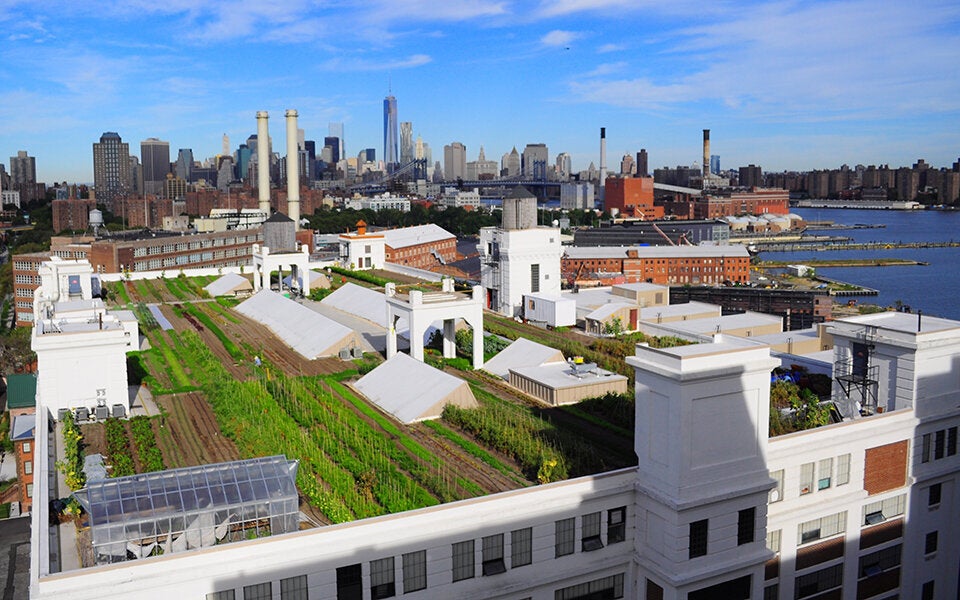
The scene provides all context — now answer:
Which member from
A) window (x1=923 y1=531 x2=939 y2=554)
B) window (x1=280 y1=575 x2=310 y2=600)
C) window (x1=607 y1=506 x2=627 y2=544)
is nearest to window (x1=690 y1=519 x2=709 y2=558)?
window (x1=607 y1=506 x2=627 y2=544)

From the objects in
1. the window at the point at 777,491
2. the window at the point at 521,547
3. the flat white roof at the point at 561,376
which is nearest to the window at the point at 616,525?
the window at the point at 521,547

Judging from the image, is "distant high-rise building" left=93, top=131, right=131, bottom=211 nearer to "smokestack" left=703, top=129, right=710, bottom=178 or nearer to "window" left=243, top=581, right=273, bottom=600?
"smokestack" left=703, top=129, right=710, bottom=178

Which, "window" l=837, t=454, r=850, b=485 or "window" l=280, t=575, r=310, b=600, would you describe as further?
"window" l=837, t=454, r=850, b=485

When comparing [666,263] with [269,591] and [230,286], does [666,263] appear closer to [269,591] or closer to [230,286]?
[230,286]

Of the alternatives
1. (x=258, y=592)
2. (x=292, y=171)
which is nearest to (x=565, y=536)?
(x=258, y=592)

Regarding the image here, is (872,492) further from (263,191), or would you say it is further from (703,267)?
(263,191)

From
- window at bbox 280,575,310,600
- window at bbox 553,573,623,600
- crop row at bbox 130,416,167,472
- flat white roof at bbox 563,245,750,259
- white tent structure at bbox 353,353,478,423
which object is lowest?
window at bbox 553,573,623,600

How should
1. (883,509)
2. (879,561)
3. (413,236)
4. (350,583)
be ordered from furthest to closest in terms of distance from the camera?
(413,236) → (879,561) → (883,509) → (350,583)
